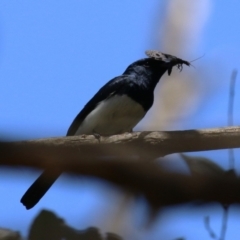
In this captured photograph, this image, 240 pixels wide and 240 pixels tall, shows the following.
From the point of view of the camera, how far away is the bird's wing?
4.09m

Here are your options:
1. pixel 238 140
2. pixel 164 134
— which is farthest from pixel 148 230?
pixel 164 134

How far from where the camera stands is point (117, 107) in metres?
3.90

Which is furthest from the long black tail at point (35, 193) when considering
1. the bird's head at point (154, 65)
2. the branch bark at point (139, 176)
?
the branch bark at point (139, 176)

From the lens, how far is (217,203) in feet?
2.24

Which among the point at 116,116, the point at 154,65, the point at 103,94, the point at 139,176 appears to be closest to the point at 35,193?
the point at 116,116

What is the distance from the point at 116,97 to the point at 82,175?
10.8ft

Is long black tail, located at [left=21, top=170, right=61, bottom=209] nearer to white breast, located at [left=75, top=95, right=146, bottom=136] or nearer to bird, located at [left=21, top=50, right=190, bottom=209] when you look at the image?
bird, located at [left=21, top=50, right=190, bottom=209]

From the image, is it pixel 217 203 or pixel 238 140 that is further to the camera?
pixel 238 140

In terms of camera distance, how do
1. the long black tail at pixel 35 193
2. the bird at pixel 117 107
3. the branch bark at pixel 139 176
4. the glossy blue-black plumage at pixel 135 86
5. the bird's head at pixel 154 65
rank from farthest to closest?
the bird's head at pixel 154 65
the glossy blue-black plumage at pixel 135 86
the bird at pixel 117 107
the long black tail at pixel 35 193
the branch bark at pixel 139 176

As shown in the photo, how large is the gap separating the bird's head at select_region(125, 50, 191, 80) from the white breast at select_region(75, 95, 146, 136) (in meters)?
0.53

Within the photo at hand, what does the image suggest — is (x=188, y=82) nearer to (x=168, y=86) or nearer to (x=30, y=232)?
(x=168, y=86)

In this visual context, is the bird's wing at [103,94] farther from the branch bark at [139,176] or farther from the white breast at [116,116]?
the branch bark at [139,176]

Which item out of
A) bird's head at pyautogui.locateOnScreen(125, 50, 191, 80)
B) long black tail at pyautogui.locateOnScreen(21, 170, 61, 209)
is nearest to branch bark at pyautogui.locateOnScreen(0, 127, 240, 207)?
long black tail at pyautogui.locateOnScreen(21, 170, 61, 209)

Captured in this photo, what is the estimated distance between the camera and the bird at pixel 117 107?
152 inches
